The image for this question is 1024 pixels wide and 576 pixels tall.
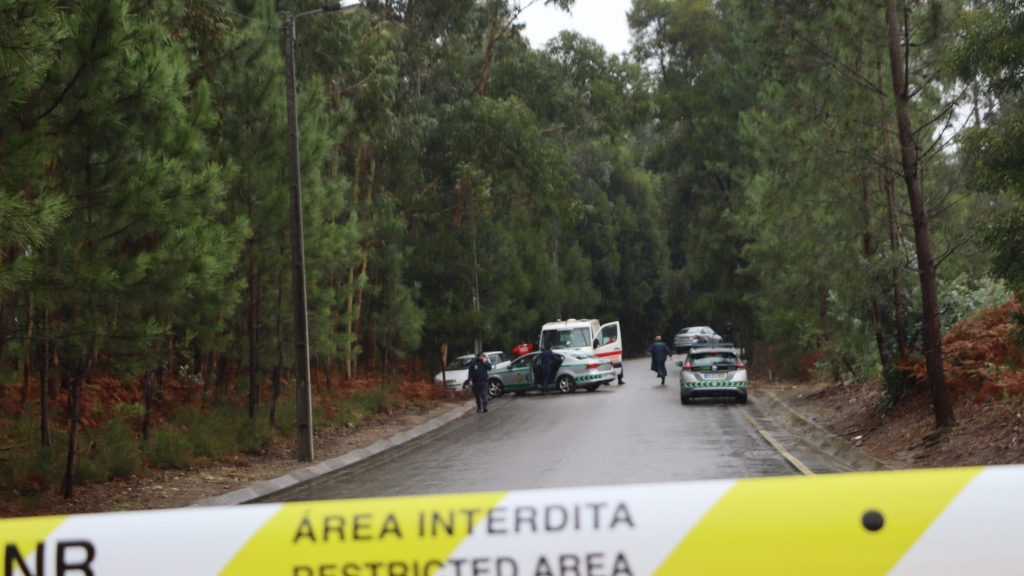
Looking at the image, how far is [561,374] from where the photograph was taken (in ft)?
118

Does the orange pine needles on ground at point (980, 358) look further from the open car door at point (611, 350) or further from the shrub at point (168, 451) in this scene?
the open car door at point (611, 350)

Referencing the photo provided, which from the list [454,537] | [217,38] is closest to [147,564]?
[454,537]

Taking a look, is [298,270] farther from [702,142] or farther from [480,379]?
[702,142]

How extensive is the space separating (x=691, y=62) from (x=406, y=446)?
117 feet

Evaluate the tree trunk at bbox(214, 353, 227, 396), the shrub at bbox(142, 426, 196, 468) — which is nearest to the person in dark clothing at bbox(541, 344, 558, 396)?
the tree trunk at bbox(214, 353, 227, 396)

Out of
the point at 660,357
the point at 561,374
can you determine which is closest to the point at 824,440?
the point at 561,374

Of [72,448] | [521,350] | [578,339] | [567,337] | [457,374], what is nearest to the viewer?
[72,448]

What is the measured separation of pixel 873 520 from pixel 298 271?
16784 millimetres

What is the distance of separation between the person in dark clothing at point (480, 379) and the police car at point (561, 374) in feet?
18.4

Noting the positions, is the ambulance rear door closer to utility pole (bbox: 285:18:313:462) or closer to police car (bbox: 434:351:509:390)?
police car (bbox: 434:351:509:390)

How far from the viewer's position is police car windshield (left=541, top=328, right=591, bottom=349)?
41281 mm

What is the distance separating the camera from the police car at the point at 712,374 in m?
28.2

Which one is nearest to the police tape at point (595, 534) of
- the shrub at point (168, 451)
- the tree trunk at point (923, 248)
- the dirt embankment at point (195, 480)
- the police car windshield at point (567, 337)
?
the dirt embankment at point (195, 480)

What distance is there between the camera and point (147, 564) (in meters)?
2.64
